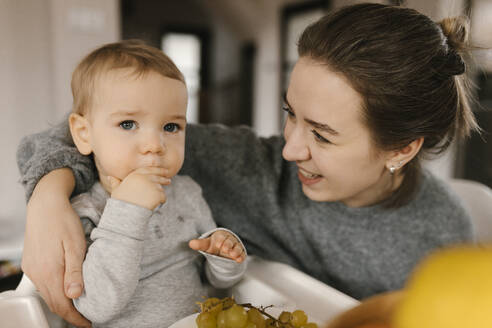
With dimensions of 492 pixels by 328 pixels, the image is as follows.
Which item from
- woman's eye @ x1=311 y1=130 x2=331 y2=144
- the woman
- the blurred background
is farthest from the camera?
the blurred background

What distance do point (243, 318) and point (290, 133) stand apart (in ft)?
1.73

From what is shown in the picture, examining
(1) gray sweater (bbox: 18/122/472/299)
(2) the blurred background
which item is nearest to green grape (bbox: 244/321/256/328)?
(1) gray sweater (bbox: 18/122/472/299)

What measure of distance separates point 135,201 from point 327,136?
1.60 ft

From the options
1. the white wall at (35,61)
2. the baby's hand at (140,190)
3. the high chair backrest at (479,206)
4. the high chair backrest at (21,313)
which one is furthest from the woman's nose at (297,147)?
the white wall at (35,61)

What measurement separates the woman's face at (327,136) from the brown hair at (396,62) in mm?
27

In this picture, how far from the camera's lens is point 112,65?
2.41ft

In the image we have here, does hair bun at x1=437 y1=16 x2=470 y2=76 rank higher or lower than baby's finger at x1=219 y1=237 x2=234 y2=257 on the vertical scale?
higher

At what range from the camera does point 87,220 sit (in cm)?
78

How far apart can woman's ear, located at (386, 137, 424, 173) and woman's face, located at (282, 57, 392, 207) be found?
0.07ft

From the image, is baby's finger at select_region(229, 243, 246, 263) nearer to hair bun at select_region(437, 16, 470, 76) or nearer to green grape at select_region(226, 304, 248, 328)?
green grape at select_region(226, 304, 248, 328)

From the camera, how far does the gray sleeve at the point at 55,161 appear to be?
2.74 ft

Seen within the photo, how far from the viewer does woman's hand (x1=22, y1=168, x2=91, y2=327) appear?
26.6 inches

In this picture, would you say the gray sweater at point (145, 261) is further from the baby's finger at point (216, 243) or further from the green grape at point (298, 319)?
the green grape at point (298, 319)

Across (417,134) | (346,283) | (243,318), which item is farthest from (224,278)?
(417,134)
